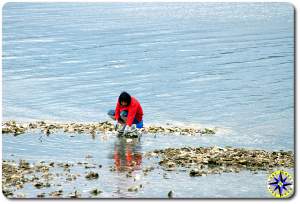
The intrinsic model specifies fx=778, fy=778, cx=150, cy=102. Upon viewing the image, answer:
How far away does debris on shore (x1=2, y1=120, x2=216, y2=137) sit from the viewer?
66.7 ft

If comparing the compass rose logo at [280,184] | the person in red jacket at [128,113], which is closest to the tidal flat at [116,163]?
the compass rose logo at [280,184]

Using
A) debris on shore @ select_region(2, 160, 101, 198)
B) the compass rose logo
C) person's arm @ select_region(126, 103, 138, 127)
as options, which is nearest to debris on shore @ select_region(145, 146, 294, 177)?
the compass rose logo

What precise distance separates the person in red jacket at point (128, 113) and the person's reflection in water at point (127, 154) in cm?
52

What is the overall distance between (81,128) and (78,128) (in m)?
0.08

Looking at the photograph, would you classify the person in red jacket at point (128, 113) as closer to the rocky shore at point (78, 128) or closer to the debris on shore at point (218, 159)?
the rocky shore at point (78, 128)

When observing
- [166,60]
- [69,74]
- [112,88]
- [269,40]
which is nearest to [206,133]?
[112,88]

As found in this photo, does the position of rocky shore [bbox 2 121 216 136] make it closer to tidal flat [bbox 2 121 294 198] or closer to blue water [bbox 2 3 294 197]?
tidal flat [bbox 2 121 294 198]

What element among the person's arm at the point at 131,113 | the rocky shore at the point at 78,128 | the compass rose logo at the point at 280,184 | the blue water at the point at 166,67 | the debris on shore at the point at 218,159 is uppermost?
the blue water at the point at 166,67

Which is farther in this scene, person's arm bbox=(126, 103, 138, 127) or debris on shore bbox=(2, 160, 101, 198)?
person's arm bbox=(126, 103, 138, 127)

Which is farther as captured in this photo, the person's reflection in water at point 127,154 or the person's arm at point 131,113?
the person's arm at point 131,113

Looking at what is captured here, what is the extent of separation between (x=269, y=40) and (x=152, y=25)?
7011 millimetres

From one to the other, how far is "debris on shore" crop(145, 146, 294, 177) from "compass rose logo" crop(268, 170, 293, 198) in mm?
514

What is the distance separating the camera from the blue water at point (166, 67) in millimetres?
22594

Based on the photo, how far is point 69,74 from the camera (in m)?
29.9
